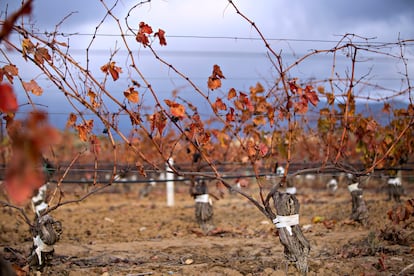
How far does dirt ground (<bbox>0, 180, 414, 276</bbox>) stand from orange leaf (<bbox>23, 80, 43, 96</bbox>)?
1.29 metres

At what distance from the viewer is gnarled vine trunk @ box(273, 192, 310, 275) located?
A: 3.35 meters

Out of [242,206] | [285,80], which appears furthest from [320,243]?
[242,206]

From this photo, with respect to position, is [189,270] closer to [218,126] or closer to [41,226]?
[41,226]

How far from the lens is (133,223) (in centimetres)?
659

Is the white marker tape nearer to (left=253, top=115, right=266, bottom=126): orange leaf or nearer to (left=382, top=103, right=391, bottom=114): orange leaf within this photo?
(left=253, top=115, right=266, bottom=126): orange leaf

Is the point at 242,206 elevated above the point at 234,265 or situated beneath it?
situated beneath

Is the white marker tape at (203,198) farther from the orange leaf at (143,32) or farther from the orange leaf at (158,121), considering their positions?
the orange leaf at (143,32)

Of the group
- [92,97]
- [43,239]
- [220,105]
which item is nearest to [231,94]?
[220,105]

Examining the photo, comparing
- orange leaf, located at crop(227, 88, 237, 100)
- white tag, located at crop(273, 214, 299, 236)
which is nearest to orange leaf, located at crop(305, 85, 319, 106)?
orange leaf, located at crop(227, 88, 237, 100)

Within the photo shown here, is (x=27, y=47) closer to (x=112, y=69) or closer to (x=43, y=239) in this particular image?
(x=112, y=69)

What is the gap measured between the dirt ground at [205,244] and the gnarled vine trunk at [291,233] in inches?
3.8

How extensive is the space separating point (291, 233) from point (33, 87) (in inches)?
81.4

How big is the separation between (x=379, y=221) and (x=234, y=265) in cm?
307

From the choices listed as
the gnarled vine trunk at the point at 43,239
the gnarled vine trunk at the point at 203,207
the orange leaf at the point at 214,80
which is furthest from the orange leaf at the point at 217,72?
the gnarled vine trunk at the point at 203,207
